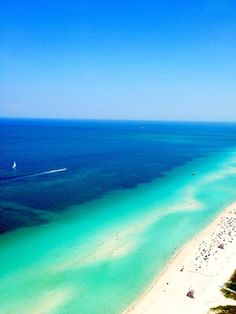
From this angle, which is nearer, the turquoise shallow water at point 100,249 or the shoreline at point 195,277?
the shoreline at point 195,277

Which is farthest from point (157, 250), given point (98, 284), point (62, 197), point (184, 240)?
point (62, 197)

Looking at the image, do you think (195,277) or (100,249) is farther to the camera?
(100,249)

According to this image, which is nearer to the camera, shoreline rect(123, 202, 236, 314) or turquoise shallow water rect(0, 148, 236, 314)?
shoreline rect(123, 202, 236, 314)

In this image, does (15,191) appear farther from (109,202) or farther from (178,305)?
(178,305)

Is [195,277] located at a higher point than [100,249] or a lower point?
lower
